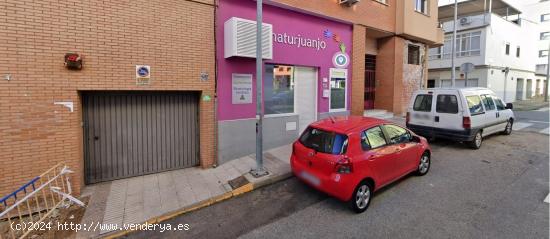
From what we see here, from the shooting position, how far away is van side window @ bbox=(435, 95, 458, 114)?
7.33 metres

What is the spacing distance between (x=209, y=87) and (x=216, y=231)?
11.7 feet

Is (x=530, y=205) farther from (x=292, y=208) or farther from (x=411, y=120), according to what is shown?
(x=411, y=120)

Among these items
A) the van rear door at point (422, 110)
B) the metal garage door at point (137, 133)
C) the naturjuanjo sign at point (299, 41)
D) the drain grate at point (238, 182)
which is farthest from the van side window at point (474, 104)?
the metal garage door at point (137, 133)

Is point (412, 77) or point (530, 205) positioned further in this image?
point (412, 77)

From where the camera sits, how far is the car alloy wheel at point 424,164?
5.57 m

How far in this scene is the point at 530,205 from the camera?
427 cm

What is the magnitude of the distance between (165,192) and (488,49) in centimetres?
2542

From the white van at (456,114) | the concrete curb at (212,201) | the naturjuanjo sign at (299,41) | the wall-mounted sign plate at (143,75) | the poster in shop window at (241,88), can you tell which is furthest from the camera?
the naturjuanjo sign at (299,41)

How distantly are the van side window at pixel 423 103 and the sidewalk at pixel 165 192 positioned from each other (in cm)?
462

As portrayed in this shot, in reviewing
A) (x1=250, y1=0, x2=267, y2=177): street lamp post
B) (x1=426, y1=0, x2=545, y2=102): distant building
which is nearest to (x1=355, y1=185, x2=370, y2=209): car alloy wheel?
(x1=250, y1=0, x2=267, y2=177): street lamp post

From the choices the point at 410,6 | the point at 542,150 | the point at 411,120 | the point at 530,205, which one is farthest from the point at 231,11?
the point at 542,150

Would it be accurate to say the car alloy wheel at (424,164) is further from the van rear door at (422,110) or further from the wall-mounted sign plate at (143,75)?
the wall-mounted sign plate at (143,75)

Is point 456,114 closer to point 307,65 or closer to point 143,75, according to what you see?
point 307,65

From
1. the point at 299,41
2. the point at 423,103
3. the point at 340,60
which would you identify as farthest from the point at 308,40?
the point at 423,103
